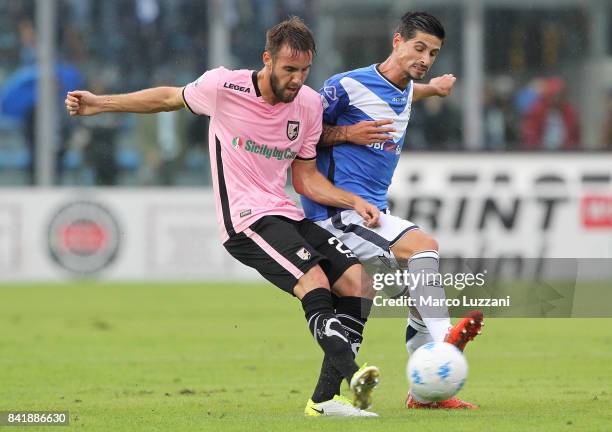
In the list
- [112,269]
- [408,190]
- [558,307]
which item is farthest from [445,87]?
[112,269]

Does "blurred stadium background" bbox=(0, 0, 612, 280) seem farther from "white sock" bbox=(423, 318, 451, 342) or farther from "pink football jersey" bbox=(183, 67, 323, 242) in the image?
"white sock" bbox=(423, 318, 451, 342)

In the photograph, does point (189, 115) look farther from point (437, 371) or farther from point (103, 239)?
point (437, 371)

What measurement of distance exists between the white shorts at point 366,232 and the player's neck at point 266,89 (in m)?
0.89

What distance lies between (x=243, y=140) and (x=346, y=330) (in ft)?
4.10

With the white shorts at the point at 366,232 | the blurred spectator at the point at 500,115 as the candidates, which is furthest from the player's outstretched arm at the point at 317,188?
the blurred spectator at the point at 500,115

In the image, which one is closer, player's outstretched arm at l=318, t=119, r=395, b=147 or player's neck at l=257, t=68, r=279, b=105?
player's neck at l=257, t=68, r=279, b=105

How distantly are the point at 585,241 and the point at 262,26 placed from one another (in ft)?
19.7

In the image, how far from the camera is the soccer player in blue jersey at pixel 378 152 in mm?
7809

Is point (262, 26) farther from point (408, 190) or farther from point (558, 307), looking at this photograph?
point (558, 307)

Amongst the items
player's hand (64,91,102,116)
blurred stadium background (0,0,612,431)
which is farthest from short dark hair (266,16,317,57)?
blurred stadium background (0,0,612,431)

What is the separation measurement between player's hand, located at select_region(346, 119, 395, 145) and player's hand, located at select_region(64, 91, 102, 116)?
1.53 m

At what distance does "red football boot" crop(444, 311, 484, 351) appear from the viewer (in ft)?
23.4

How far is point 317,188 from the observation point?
7918 millimetres

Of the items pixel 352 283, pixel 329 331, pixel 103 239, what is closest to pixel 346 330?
pixel 352 283
